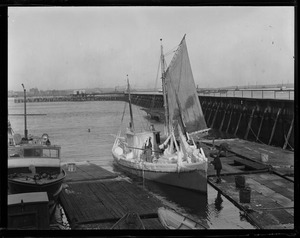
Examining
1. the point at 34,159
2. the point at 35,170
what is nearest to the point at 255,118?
the point at 34,159

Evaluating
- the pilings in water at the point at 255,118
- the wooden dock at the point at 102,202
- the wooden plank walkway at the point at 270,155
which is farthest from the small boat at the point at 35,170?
the pilings in water at the point at 255,118

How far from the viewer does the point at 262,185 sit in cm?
1642

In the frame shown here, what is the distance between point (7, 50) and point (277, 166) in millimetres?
18576

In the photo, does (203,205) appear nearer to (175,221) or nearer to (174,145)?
(175,221)

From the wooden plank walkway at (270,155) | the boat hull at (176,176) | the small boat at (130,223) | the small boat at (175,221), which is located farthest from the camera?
the wooden plank walkway at (270,155)

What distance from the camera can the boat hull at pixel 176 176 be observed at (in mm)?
17234

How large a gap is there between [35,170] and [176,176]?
297 inches

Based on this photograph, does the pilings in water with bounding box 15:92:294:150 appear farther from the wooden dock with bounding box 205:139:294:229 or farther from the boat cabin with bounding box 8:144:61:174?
the boat cabin with bounding box 8:144:61:174

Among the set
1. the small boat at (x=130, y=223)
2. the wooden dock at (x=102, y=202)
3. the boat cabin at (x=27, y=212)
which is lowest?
the wooden dock at (x=102, y=202)

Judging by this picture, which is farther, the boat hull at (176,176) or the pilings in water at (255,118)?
the pilings in water at (255,118)

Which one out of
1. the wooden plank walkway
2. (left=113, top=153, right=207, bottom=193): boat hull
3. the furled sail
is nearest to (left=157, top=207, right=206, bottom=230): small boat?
(left=113, top=153, right=207, bottom=193): boat hull

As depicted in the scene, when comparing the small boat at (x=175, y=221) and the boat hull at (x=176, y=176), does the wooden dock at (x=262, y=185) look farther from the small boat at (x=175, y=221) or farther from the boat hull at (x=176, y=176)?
the small boat at (x=175, y=221)
